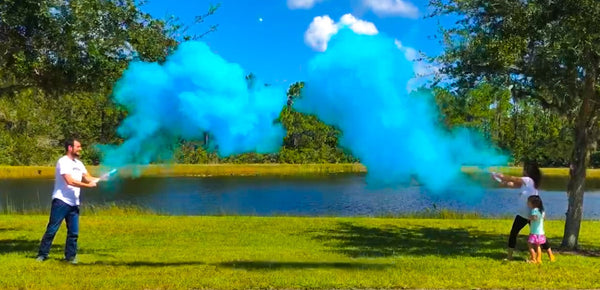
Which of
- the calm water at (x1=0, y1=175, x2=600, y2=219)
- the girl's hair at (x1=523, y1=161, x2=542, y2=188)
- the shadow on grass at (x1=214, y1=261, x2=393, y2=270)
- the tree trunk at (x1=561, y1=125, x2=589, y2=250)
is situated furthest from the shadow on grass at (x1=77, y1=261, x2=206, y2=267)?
the calm water at (x1=0, y1=175, x2=600, y2=219)

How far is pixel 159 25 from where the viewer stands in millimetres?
10391

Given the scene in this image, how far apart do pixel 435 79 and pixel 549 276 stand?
5133 millimetres

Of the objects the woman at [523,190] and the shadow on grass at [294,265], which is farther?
the woman at [523,190]

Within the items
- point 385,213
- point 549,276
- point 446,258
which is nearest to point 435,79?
point 446,258

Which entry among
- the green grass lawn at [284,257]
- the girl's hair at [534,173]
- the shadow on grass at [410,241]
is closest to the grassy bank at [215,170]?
the shadow on grass at [410,241]

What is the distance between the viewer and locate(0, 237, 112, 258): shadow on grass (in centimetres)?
996

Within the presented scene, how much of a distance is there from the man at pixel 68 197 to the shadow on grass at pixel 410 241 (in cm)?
455

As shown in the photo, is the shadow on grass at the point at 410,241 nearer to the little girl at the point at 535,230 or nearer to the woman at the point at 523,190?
the woman at the point at 523,190

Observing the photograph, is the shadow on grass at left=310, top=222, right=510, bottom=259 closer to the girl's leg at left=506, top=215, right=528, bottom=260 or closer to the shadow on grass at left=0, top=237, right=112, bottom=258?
the girl's leg at left=506, top=215, right=528, bottom=260

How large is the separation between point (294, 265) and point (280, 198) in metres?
19.3

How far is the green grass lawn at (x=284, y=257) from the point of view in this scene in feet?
24.5

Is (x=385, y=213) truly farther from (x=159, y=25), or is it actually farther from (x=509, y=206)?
(x=159, y=25)

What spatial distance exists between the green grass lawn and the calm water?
5.54 meters

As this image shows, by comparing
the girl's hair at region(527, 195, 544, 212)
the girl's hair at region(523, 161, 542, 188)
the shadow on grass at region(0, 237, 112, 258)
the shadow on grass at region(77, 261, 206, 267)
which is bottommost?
the shadow on grass at region(0, 237, 112, 258)
